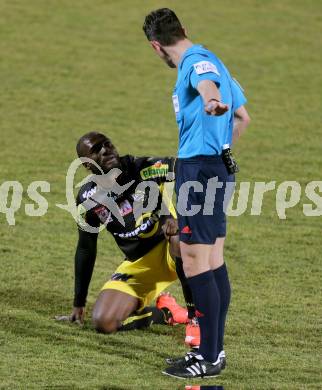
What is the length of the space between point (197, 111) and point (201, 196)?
0.48 meters

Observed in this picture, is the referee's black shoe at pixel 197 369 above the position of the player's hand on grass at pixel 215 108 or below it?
below

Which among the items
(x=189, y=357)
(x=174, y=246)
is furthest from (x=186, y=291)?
(x=189, y=357)

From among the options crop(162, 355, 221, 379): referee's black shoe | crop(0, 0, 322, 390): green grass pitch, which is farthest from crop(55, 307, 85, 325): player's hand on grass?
crop(162, 355, 221, 379): referee's black shoe

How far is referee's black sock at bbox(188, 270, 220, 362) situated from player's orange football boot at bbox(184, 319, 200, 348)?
20.3 inches

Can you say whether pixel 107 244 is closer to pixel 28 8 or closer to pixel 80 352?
pixel 80 352

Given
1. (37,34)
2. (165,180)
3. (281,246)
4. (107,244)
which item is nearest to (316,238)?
(281,246)

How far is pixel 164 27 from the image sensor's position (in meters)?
5.71

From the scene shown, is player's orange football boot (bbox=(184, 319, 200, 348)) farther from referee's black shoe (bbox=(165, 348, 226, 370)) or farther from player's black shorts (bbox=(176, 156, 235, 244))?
player's black shorts (bbox=(176, 156, 235, 244))

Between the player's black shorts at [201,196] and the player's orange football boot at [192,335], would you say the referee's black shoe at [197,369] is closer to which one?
the player's orange football boot at [192,335]

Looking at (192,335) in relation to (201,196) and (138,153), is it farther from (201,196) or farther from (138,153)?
(138,153)

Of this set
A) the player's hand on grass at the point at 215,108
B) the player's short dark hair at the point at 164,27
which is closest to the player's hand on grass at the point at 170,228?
the player's short dark hair at the point at 164,27

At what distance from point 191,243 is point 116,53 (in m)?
11.1

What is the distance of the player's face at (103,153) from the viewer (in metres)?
7.01

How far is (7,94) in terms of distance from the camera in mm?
14711
